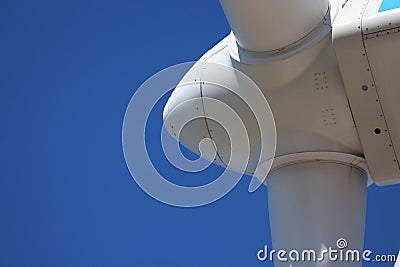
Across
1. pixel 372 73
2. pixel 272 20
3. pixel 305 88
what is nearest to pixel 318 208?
pixel 305 88

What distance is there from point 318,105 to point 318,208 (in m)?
0.58

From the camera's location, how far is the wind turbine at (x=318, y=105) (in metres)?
3.59

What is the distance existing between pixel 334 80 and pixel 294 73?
247 mm

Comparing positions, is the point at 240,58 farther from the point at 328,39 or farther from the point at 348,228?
the point at 348,228

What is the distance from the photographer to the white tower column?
3730mm

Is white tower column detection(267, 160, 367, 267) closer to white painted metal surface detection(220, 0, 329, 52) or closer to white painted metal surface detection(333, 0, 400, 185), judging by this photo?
white painted metal surface detection(333, 0, 400, 185)

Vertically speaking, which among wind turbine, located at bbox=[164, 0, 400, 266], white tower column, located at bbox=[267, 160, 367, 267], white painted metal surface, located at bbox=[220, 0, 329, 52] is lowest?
white tower column, located at bbox=[267, 160, 367, 267]

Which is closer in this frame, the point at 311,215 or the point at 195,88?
the point at 311,215

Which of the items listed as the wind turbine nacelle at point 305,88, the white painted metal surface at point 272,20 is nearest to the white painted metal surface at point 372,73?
the wind turbine nacelle at point 305,88

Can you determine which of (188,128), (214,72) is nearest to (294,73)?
(214,72)

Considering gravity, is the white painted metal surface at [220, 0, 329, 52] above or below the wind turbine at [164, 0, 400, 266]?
above

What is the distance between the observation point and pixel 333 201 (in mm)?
3822

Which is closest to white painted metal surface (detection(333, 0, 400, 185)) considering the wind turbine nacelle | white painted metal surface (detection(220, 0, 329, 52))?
the wind turbine nacelle

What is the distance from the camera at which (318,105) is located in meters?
3.81
